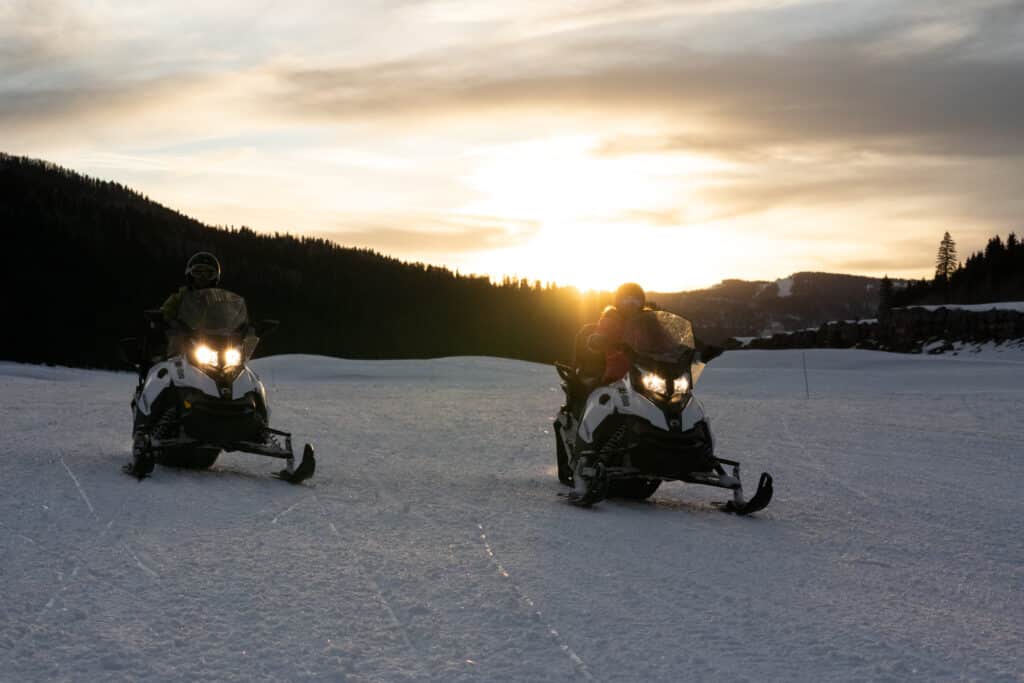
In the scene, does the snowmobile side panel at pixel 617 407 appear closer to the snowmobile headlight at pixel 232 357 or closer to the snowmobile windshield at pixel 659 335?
the snowmobile windshield at pixel 659 335

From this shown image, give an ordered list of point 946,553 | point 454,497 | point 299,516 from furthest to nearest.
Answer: point 454,497, point 299,516, point 946,553

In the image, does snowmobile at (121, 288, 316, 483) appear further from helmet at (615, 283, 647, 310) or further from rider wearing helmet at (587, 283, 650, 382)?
helmet at (615, 283, 647, 310)

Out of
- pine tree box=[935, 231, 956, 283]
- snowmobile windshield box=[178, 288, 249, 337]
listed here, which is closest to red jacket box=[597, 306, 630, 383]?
snowmobile windshield box=[178, 288, 249, 337]

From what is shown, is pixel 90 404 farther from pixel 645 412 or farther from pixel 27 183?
pixel 27 183

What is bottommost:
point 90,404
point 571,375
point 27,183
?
point 90,404

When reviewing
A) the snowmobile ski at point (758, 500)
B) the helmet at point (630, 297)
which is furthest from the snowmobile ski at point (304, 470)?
the snowmobile ski at point (758, 500)

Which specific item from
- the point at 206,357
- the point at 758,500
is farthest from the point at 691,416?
the point at 206,357

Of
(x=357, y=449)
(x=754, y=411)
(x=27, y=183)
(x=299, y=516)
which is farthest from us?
(x=27, y=183)

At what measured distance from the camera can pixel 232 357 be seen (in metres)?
9.52

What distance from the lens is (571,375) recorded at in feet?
30.5

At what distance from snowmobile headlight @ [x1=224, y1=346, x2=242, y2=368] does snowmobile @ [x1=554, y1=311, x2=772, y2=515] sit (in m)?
3.13

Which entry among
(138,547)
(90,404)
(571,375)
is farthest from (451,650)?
(90,404)

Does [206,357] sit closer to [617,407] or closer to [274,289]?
[617,407]

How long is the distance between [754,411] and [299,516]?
49.5 ft
